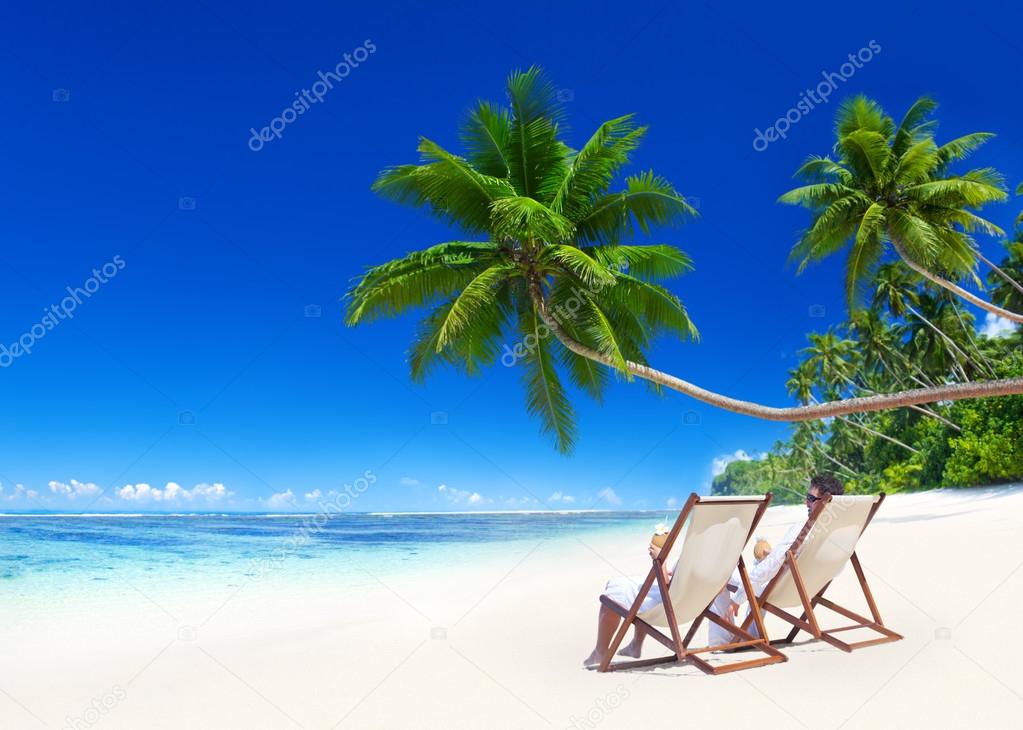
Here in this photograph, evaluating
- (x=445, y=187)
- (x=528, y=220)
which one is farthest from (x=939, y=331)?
(x=528, y=220)

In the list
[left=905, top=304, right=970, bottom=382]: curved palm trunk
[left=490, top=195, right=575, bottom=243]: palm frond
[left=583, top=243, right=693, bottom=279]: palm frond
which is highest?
[left=490, top=195, right=575, bottom=243]: palm frond

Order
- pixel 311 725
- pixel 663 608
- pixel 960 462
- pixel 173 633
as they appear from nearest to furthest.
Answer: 1. pixel 311 725
2. pixel 663 608
3. pixel 173 633
4. pixel 960 462

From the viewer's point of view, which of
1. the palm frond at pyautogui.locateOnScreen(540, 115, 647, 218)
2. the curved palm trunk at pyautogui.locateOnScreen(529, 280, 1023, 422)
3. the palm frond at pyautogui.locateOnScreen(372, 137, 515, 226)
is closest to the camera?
the curved palm trunk at pyautogui.locateOnScreen(529, 280, 1023, 422)

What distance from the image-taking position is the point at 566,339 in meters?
8.80

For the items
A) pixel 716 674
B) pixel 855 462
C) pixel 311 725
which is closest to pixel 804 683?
pixel 716 674

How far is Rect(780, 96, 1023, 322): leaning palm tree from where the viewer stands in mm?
13898

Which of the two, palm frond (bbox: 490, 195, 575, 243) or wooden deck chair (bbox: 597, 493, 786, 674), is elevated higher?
palm frond (bbox: 490, 195, 575, 243)

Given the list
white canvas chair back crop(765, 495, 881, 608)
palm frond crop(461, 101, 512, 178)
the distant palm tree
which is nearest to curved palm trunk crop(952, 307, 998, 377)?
the distant palm tree

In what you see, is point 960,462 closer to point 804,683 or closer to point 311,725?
point 804,683

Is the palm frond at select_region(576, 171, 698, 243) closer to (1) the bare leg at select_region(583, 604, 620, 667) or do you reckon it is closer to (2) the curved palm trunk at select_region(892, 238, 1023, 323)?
(2) the curved palm trunk at select_region(892, 238, 1023, 323)

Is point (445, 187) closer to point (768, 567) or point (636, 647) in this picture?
point (768, 567)

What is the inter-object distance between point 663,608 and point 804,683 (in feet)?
2.92

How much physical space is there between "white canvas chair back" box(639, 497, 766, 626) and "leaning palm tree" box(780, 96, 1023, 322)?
415 inches

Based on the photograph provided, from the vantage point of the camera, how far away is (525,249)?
31.5ft
